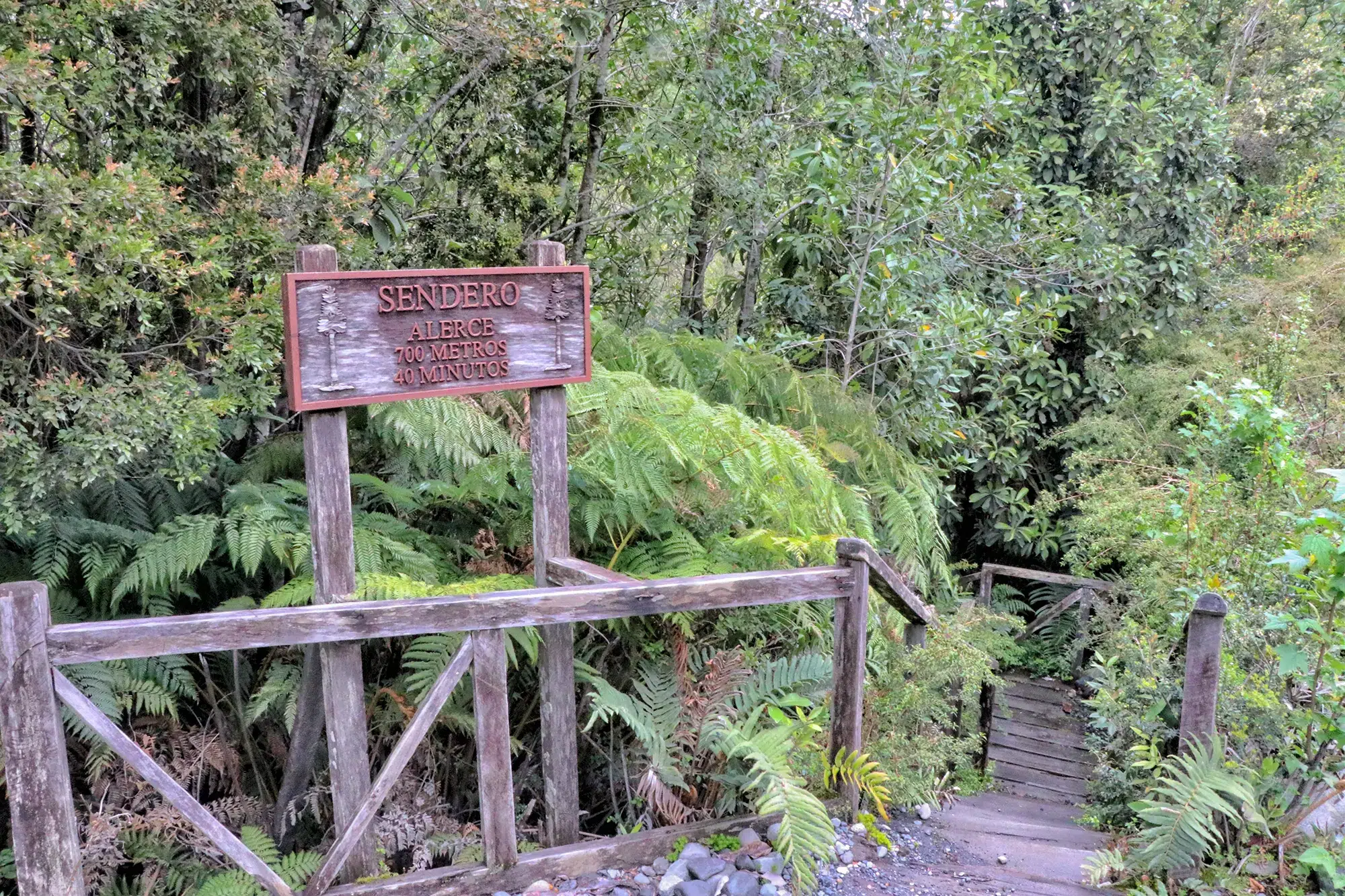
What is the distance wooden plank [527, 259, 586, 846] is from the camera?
145 inches

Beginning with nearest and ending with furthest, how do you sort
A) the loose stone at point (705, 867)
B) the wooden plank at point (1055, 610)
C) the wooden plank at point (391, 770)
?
the wooden plank at point (391, 770), the loose stone at point (705, 867), the wooden plank at point (1055, 610)

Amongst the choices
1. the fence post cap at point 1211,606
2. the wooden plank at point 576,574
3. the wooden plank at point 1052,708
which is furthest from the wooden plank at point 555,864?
the wooden plank at point 1052,708

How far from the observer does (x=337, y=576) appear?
3205 millimetres

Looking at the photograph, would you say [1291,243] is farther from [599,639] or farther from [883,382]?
[599,639]

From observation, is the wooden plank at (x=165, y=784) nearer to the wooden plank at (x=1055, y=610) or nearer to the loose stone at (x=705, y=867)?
the loose stone at (x=705, y=867)

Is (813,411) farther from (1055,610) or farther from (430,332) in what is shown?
(1055,610)

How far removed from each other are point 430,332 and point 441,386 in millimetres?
191

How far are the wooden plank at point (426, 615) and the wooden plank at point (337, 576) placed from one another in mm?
234

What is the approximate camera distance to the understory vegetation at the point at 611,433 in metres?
3.39

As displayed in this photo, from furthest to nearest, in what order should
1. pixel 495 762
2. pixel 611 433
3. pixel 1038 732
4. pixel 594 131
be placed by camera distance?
1. pixel 1038 732
2. pixel 594 131
3. pixel 611 433
4. pixel 495 762

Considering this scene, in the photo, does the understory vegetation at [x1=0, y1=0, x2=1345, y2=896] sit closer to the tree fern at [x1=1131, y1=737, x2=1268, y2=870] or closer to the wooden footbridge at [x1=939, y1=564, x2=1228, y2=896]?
the tree fern at [x1=1131, y1=737, x2=1268, y2=870]

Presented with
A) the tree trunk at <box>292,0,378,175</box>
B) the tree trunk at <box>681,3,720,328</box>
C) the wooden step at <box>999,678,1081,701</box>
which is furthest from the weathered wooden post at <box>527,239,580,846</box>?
the wooden step at <box>999,678,1081,701</box>

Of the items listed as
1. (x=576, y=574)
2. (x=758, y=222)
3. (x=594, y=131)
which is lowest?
(x=576, y=574)

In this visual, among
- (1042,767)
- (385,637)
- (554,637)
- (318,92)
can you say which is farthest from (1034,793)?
(318,92)
